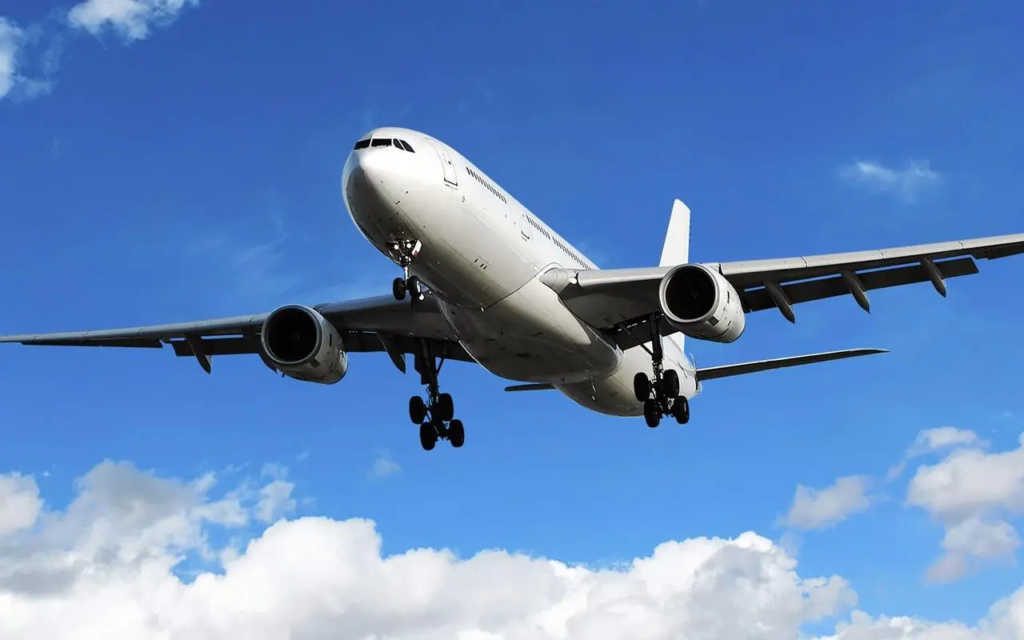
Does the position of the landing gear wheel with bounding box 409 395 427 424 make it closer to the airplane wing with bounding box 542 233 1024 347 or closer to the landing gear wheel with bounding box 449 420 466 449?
the landing gear wheel with bounding box 449 420 466 449

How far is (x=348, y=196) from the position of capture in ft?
70.2

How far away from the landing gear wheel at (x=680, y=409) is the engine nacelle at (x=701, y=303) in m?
3.25

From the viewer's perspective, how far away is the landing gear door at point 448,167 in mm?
21984

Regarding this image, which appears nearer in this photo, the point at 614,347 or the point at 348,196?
the point at 348,196

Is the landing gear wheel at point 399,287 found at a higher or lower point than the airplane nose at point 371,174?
lower

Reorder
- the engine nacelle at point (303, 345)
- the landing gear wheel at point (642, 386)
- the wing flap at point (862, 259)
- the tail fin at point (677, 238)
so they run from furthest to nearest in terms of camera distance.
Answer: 1. the tail fin at point (677, 238)
2. the landing gear wheel at point (642, 386)
3. the engine nacelle at point (303, 345)
4. the wing flap at point (862, 259)

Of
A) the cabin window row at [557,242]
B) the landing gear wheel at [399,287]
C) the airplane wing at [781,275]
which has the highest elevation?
the cabin window row at [557,242]

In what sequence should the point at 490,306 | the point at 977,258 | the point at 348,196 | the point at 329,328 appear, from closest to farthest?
the point at 348,196 < the point at 490,306 < the point at 977,258 < the point at 329,328

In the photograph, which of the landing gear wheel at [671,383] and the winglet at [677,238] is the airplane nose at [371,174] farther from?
the winglet at [677,238]

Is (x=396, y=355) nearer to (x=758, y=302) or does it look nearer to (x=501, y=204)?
(x=501, y=204)

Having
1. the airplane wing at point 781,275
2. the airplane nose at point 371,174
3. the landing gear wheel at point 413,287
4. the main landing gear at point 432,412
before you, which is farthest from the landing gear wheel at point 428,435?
the airplane nose at point 371,174

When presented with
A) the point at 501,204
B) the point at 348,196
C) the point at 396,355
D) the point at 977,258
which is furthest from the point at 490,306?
the point at 977,258

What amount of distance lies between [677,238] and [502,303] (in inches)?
736

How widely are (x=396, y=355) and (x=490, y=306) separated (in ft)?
20.9
